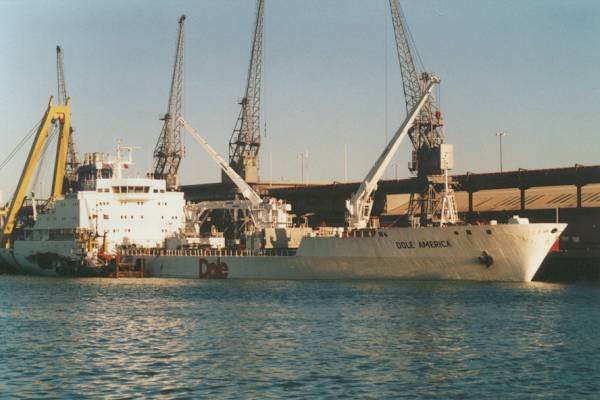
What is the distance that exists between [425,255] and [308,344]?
2941 centimetres

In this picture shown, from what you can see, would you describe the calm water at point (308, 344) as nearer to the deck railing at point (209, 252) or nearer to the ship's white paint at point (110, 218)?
the deck railing at point (209, 252)

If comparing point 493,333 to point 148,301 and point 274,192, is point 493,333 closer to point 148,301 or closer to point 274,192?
point 148,301

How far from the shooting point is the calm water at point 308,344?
25.5 m

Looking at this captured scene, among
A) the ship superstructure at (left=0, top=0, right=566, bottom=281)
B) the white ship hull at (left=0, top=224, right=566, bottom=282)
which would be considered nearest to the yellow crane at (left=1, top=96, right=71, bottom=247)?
the ship superstructure at (left=0, top=0, right=566, bottom=281)

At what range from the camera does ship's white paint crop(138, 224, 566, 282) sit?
58.5m

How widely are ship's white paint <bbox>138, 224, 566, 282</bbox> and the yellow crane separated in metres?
33.7

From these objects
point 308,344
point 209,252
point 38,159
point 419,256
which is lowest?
point 308,344

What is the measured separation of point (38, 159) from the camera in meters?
92.1

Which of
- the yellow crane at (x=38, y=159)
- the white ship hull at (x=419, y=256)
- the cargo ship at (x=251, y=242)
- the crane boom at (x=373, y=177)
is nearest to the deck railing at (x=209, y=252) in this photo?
the cargo ship at (x=251, y=242)

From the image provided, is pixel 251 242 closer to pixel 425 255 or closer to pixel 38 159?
pixel 425 255

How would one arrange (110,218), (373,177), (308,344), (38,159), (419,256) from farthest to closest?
(38,159), (110,218), (373,177), (419,256), (308,344)

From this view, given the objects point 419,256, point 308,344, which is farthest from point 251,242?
point 308,344

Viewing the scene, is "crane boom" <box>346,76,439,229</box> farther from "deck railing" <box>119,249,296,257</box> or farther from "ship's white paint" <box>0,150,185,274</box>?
"ship's white paint" <box>0,150,185,274</box>

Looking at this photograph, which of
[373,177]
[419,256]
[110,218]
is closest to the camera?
[419,256]
